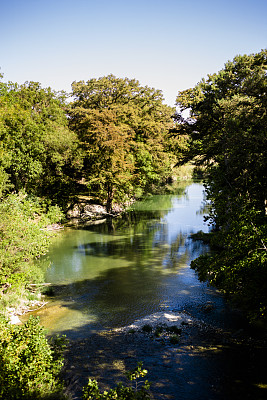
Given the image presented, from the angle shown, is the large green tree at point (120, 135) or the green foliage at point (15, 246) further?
the large green tree at point (120, 135)

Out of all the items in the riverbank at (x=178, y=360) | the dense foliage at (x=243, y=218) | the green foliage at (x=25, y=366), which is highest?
the dense foliage at (x=243, y=218)

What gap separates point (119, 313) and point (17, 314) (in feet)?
17.7

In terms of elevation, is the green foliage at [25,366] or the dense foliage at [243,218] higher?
the dense foliage at [243,218]

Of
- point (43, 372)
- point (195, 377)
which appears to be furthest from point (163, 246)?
point (43, 372)

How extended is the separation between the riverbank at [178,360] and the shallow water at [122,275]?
4.47ft

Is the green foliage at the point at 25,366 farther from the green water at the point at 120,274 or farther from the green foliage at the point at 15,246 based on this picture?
the green foliage at the point at 15,246

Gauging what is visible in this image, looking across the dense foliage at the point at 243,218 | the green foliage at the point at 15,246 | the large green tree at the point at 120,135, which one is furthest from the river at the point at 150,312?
the large green tree at the point at 120,135

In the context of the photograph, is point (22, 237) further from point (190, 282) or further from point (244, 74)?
point (244, 74)

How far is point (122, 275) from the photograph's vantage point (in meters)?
20.5

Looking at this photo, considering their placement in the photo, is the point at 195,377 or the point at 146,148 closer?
the point at 195,377

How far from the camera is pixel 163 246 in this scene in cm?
2684

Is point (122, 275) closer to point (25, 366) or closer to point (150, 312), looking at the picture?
point (150, 312)

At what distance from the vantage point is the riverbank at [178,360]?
9367mm

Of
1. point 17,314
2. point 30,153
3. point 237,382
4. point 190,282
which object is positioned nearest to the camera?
point 237,382
